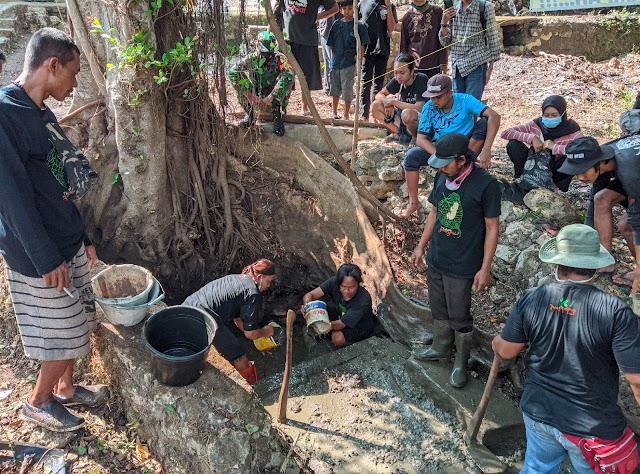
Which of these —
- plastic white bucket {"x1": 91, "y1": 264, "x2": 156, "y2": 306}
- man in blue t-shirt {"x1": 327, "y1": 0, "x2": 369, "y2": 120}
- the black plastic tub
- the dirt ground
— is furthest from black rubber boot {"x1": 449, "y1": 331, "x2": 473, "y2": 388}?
man in blue t-shirt {"x1": 327, "y1": 0, "x2": 369, "y2": 120}

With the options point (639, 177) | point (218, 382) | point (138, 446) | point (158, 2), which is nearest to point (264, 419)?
point (218, 382)

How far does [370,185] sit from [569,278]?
4051mm

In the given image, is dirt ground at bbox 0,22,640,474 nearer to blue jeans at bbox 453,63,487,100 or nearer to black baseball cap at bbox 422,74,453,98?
blue jeans at bbox 453,63,487,100

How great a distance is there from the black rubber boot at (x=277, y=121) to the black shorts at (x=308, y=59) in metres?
0.63

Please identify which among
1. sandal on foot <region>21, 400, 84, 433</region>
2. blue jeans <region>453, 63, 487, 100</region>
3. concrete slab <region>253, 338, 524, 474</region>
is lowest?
concrete slab <region>253, 338, 524, 474</region>

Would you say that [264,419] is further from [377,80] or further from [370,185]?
[377,80]

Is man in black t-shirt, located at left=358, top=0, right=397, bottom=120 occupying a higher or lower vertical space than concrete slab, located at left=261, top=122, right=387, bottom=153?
higher

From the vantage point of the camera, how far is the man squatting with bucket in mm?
2953

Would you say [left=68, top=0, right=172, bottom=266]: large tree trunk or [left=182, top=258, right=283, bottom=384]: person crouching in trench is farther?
[left=68, top=0, right=172, bottom=266]: large tree trunk

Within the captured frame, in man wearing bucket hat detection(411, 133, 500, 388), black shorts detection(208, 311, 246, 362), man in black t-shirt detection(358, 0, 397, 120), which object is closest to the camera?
man wearing bucket hat detection(411, 133, 500, 388)

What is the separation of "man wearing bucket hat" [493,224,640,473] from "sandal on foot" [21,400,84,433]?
8.85ft

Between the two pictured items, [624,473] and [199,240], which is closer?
[624,473]

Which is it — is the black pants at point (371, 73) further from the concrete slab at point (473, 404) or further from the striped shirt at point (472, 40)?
the concrete slab at point (473, 404)

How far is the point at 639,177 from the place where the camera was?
3928 mm
